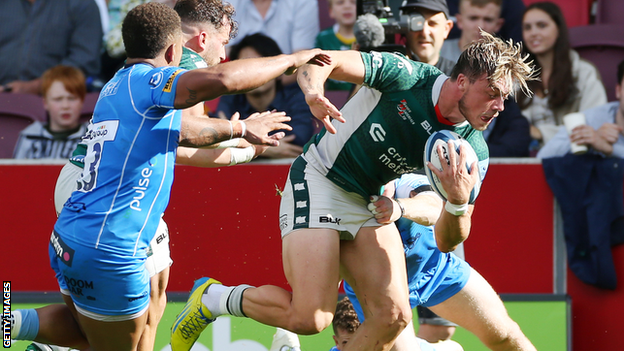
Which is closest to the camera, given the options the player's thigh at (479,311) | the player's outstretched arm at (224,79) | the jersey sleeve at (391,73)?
the player's outstretched arm at (224,79)

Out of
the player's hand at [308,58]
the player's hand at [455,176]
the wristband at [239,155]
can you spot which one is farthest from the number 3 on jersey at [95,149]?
the player's hand at [455,176]

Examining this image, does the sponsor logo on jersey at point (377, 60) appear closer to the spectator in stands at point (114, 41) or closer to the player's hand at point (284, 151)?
the player's hand at point (284, 151)

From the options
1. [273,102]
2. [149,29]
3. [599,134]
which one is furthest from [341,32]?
[149,29]

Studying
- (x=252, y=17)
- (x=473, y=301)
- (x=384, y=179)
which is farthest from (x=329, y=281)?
(x=252, y=17)

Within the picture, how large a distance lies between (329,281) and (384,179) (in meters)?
0.71

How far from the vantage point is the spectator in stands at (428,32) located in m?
5.82

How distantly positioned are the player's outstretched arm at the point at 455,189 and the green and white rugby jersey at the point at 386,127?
30cm

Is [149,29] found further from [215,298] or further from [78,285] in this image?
[215,298]

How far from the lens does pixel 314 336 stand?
5.69 metres

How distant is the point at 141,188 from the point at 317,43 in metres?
4.29

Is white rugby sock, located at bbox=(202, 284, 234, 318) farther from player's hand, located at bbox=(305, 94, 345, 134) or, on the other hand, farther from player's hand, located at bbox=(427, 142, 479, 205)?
player's hand, located at bbox=(427, 142, 479, 205)

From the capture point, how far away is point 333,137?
4.34m

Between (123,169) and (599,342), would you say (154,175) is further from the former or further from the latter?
(599,342)

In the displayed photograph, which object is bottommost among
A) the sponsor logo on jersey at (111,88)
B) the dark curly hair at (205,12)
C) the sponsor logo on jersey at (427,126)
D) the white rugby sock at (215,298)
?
the white rugby sock at (215,298)
